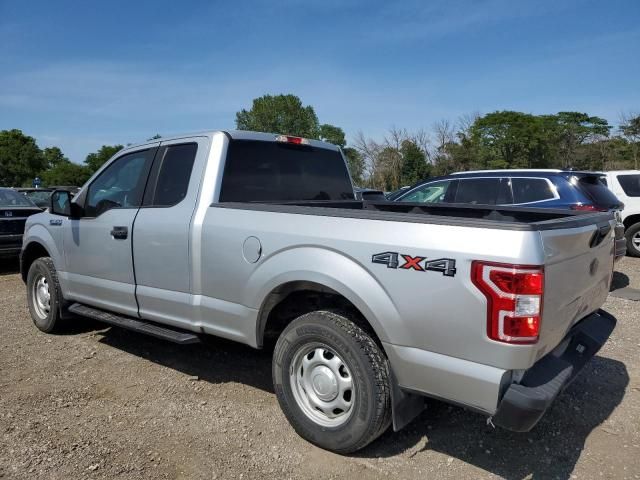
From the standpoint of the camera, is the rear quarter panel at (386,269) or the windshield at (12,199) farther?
the windshield at (12,199)

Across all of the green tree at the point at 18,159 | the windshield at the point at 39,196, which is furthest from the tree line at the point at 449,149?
the windshield at the point at 39,196

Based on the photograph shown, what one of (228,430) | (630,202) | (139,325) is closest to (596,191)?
(630,202)

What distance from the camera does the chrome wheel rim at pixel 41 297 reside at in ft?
17.6

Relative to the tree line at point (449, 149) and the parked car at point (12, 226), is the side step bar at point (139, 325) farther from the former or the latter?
the tree line at point (449, 149)

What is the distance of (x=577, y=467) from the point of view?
9.55 feet

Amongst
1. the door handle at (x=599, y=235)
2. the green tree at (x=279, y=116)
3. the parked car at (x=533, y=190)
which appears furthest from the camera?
the green tree at (x=279, y=116)

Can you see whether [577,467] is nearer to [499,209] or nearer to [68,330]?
[499,209]

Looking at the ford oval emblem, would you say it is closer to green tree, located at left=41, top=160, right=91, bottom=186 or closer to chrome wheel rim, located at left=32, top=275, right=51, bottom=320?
chrome wheel rim, located at left=32, top=275, right=51, bottom=320

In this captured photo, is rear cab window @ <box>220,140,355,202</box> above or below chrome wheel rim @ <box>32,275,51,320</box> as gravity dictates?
above

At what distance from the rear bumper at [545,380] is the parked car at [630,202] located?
26.3 ft

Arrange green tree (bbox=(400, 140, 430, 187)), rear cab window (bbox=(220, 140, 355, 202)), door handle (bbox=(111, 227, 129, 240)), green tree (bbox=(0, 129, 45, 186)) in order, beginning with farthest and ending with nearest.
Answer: green tree (bbox=(0, 129, 45, 186)), green tree (bbox=(400, 140, 430, 187)), door handle (bbox=(111, 227, 129, 240)), rear cab window (bbox=(220, 140, 355, 202))

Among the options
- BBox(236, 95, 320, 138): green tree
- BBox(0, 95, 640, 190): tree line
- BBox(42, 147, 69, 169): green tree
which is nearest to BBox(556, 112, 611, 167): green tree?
BBox(0, 95, 640, 190): tree line

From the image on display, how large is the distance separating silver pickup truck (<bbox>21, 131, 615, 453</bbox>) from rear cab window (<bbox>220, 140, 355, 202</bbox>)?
2cm

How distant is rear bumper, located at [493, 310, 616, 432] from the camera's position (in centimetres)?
235
